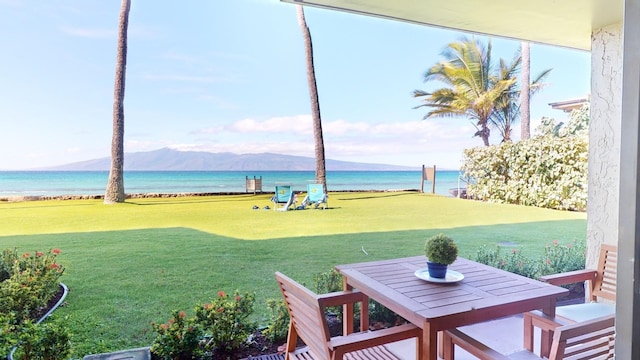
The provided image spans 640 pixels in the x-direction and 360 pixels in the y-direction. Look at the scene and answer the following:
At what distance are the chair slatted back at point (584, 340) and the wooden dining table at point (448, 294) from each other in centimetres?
33

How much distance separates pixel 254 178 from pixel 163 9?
249 centimetres

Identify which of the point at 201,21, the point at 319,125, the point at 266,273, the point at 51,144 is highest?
the point at 201,21

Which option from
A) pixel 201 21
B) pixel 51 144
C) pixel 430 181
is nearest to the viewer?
pixel 51 144

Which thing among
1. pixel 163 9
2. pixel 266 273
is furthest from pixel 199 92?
pixel 266 273

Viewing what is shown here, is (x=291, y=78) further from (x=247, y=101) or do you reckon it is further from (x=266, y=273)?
(x=266, y=273)

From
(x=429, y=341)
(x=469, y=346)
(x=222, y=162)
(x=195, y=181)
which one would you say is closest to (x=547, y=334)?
(x=469, y=346)

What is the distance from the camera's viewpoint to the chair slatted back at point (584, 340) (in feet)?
5.42

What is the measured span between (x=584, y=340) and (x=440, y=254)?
0.79 metres

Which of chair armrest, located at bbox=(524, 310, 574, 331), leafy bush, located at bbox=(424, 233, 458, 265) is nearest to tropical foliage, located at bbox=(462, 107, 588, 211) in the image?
chair armrest, located at bbox=(524, 310, 574, 331)

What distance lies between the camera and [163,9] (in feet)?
13.2

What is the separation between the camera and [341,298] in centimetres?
237

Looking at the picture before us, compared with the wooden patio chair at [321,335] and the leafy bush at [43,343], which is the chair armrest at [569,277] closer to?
the wooden patio chair at [321,335]

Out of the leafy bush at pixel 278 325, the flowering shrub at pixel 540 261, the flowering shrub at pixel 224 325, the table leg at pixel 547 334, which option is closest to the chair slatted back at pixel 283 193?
the leafy bush at pixel 278 325

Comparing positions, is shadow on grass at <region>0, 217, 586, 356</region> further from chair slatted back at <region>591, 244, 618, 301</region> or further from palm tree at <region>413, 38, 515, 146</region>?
palm tree at <region>413, 38, 515, 146</region>
